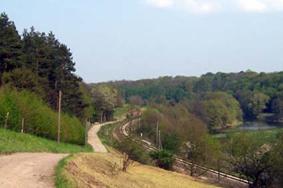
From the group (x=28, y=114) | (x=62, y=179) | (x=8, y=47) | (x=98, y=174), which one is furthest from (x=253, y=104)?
(x=62, y=179)

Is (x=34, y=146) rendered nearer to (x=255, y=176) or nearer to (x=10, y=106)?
(x=10, y=106)

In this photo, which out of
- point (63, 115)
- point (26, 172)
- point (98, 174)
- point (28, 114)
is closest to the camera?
point (26, 172)

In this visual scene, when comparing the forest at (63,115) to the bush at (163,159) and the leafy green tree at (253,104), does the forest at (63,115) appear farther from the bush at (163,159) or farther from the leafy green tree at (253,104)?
the leafy green tree at (253,104)

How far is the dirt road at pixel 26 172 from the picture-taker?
17.8 m

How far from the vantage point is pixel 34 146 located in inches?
1415

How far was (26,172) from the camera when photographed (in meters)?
20.3

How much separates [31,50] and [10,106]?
751 inches

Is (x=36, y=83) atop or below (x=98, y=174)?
atop

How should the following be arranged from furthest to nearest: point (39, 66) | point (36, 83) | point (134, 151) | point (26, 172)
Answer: point (39, 66) < point (36, 83) < point (134, 151) < point (26, 172)

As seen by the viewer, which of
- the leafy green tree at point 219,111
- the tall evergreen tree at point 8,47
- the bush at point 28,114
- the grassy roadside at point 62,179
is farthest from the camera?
the leafy green tree at point 219,111

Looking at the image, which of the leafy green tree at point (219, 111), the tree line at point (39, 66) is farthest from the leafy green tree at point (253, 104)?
the tree line at point (39, 66)

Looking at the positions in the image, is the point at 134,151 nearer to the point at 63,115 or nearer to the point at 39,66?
the point at 63,115

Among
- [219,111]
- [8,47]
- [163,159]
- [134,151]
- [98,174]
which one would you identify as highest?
[8,47]

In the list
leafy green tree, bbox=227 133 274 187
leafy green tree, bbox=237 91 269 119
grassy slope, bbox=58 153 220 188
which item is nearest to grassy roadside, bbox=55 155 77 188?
grassy slope, bbox=58 153 220 188
